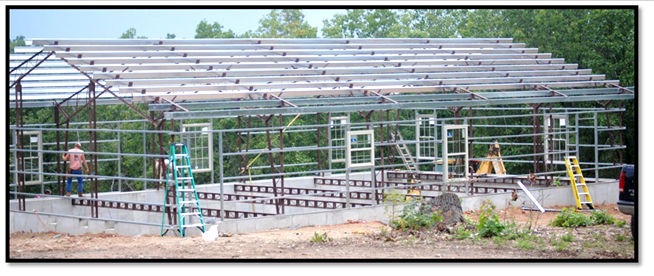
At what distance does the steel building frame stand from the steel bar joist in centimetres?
3

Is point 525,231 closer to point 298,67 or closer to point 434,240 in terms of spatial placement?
point 434,240

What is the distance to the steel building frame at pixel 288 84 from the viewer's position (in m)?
17.2

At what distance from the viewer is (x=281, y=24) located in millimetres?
53438

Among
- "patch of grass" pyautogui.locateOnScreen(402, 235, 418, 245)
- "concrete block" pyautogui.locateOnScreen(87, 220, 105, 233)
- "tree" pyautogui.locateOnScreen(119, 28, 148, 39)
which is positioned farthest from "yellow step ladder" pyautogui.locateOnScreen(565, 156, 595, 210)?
"tree" pyautogui.locateOnScreen(119, 28, 148, 39)

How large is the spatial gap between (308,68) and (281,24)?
3351 cm

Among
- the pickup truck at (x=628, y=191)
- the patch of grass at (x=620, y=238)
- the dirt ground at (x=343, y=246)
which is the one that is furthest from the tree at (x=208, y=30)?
the pickup truck at (x=628, y=191)

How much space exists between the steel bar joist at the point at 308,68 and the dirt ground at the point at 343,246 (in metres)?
3.17

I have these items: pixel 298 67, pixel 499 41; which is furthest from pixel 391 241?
pixel 499 41

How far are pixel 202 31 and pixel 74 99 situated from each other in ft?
85.8

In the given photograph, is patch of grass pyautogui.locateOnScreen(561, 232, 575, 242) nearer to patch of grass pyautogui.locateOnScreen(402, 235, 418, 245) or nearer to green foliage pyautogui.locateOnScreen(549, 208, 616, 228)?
green foliage pyautogui.locateOnScreen(549, 208, 616, 228)

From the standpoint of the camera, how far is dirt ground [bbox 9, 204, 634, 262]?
1245 cm

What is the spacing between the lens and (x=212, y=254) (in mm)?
12703

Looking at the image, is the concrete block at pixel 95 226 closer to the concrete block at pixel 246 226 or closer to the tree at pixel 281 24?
the concrete block at pixel 246 226

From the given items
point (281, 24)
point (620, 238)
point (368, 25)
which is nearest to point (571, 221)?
point (620, 238)
